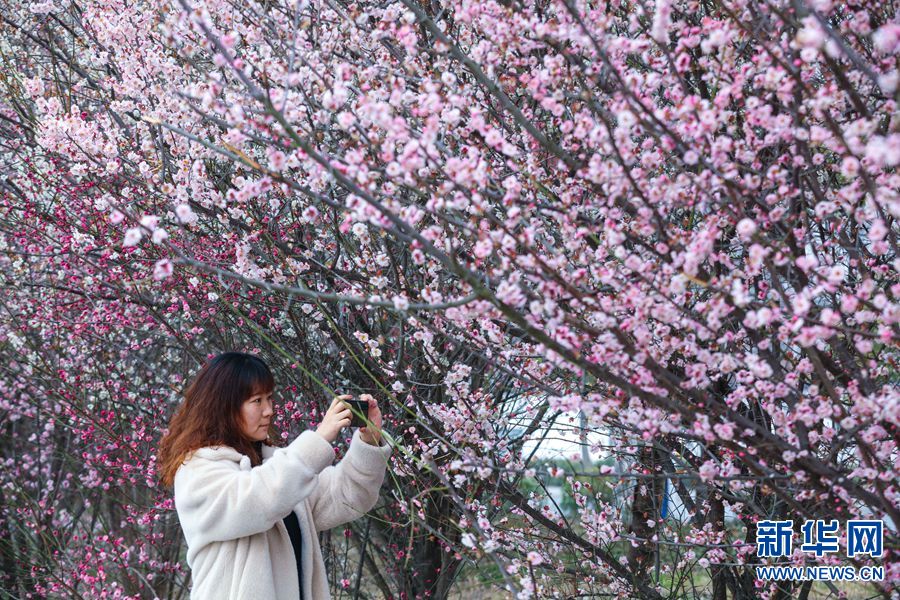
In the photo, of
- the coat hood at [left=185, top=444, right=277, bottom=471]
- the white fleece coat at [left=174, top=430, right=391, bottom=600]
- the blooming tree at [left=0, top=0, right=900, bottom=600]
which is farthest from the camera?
the coat hood at [left=185, top=444, right=277, bottom=471]

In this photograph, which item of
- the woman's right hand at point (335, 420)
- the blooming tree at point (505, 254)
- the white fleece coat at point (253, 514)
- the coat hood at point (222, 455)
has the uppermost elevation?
the blooming tree at point (505, 254)

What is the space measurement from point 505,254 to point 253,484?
1.04 m

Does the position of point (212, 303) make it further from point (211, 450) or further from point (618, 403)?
point (618, 403)

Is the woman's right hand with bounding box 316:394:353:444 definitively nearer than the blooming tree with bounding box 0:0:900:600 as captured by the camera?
No

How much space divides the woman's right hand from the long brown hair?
258mm

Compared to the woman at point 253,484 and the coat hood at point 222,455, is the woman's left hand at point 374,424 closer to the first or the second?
the woman at point 253,484

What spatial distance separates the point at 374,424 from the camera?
9.67 ft

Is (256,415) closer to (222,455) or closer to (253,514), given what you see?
(222,455)

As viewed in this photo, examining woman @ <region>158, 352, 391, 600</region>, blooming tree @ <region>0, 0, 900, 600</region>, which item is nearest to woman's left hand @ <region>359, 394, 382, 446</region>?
woman @ <region>158, 352, 391, 600</region>

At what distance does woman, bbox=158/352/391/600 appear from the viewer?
274 cm

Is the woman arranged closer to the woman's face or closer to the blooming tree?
the woman's face

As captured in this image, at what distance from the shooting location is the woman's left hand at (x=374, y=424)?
2.96 meters

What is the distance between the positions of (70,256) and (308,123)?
2.05m

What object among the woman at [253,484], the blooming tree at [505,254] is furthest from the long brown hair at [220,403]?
the blooming tree at [505,254]
